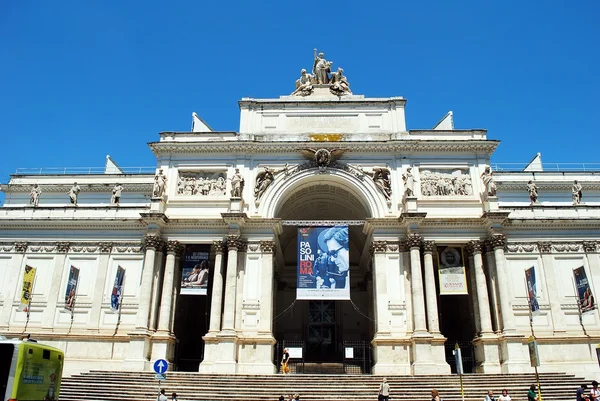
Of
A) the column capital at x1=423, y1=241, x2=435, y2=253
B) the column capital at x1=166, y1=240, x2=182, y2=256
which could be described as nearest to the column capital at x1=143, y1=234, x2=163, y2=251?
the column capital at x1=166, y1=240, x2=182, y2=256

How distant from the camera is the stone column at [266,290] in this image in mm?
27750

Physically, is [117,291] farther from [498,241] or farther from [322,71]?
[498,241]

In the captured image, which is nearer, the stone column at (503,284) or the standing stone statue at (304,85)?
the stone column at (503,284)

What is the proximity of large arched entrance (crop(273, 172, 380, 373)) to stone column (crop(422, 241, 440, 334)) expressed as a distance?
516 centimetres

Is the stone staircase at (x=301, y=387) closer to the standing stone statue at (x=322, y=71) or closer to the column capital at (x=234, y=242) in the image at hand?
the column capital at (x=234, y=242)

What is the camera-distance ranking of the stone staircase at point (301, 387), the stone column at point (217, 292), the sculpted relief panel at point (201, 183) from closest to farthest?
the stone staircase at point (301, 387) → the stone column at point (217, 292) → the sculpted relief panel at point (201, 183)

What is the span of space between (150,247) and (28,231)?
9.00 m

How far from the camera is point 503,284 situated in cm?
2747

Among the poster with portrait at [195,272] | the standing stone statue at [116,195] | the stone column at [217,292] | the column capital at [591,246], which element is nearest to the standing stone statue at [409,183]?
the column capital at [591,246]

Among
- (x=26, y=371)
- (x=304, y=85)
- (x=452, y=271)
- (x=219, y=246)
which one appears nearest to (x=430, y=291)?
(x=452, y=271)

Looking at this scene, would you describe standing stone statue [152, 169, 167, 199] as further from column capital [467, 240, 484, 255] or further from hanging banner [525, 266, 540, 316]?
hanging banner [525, 266, 540, 316]

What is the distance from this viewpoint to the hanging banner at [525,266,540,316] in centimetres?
Result: 2720

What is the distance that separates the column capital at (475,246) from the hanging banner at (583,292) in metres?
5.30

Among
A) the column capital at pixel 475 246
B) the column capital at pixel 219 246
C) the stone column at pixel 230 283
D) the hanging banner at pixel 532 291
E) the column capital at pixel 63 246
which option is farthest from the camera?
the column capital at pixel 63 246
